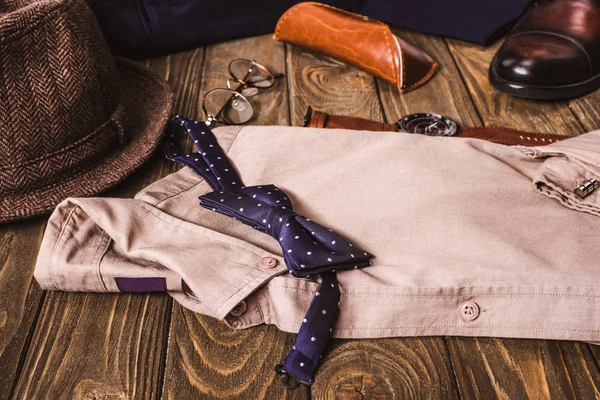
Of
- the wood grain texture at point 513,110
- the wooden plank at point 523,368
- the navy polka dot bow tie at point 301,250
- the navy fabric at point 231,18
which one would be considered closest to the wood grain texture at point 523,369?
the wooden plank at point 523,368

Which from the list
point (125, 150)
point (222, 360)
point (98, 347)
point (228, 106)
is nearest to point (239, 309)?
point (222, 360)

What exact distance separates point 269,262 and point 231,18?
0.85 metres

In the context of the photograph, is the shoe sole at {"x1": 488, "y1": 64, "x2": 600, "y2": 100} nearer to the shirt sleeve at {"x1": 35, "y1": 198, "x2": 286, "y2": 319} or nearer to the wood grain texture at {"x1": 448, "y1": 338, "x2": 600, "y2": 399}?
the wood grain texture at {"x1": 448, "y1": 338, "x2": 600, "y2": 399}

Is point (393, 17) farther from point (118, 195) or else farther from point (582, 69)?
point (118, 195)

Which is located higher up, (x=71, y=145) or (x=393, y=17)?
(x=71, y=145)

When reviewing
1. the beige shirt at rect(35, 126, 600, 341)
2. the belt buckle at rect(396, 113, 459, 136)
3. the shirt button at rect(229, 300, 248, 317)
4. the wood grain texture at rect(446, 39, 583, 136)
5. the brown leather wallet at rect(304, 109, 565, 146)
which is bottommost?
the wood grain texture at rect(446, 39, 583, 136)

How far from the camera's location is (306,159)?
0.86m

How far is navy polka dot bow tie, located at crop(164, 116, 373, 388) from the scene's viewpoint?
0.66 meters

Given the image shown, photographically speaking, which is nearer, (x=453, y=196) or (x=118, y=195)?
(x=453, y=196)

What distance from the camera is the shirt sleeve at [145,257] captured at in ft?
2.23

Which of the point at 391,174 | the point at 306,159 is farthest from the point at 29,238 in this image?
the point at 391,174

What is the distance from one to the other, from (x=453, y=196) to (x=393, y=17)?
786 millimetres

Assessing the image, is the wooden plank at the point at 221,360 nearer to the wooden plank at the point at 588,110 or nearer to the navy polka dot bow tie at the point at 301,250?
the navy polka dot bow tie at the point at 301,250

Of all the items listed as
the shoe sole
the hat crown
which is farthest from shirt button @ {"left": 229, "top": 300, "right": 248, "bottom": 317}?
the shoe sole
